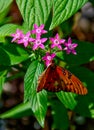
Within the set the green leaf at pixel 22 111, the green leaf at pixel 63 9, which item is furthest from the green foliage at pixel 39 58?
the green leaf at pixel 22 111

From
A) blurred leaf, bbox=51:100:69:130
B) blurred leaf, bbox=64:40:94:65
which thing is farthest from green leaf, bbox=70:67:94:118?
blurred leaf, bbox=51:100:69:130

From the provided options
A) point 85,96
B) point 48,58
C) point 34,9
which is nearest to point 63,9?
point 34,9

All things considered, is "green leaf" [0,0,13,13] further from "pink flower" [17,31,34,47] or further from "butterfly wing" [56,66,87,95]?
"butterfly wing" [56,66,87,95]

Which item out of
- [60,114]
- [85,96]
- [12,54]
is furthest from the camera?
[60,114]

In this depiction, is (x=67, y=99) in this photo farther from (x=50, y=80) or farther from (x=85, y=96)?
(x=50, y=80)

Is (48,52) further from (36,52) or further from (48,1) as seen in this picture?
(48,1)

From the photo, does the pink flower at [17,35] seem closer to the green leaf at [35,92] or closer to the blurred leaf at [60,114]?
the green leaf at [35,92]

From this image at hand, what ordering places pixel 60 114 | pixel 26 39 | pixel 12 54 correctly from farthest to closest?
1. pixel 60 114
2. pixel 12 54
3. pixel 26 39

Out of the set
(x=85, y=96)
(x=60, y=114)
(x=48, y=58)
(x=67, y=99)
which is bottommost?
(x=60, y=114)
